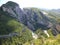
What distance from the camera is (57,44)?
111 metres

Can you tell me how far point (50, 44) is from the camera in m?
114

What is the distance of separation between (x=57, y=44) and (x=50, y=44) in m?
5.16
